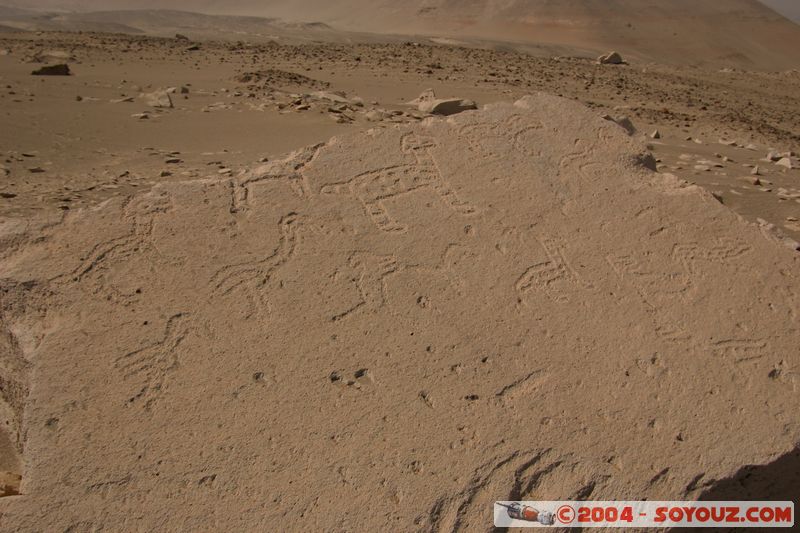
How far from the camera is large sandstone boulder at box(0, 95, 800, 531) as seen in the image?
1975 millimetres

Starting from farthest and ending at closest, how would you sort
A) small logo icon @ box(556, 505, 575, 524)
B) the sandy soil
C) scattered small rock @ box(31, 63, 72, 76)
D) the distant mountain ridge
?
the distant mountain ridge, scattered small rock @ box(31, 63, 72, 76), the sandy soil, small logo icon @ box(556, 505, 575, 524)

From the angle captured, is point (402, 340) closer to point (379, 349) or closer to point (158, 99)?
point (379, 349)

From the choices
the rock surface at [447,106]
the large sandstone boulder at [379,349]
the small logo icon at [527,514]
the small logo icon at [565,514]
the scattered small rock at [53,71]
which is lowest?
the small logo icon at [565,514]

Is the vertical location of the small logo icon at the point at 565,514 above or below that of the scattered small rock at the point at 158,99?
below

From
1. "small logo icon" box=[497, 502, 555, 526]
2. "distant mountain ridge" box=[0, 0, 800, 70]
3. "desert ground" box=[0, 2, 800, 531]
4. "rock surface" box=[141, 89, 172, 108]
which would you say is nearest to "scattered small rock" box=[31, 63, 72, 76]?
"rock surface" box=[141, 89, 172, 108]

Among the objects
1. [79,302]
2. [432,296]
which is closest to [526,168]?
[432,296]

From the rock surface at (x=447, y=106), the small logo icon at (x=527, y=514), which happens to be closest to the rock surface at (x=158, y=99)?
the rock surface at (x=447, y=106)

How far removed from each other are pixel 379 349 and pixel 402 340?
0.10m

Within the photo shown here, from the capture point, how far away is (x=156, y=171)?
4637mm

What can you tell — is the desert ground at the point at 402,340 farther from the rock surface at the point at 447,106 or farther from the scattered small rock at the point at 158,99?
the scattered small rock at the point at 158,99

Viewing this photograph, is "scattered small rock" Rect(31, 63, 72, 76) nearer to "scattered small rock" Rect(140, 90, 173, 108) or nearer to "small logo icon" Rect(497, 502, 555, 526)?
"scattered small rock" Rect(140, 90, 173, 108)

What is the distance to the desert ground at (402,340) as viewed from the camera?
1982 mm

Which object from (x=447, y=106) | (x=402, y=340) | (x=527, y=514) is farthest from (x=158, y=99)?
(x=527, y=514)

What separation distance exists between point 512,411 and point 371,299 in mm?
688
